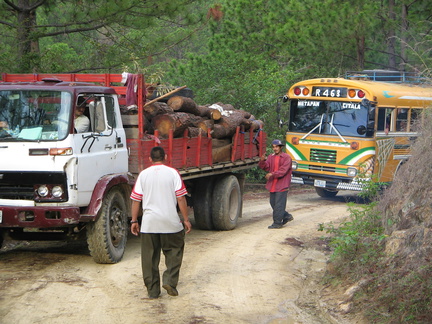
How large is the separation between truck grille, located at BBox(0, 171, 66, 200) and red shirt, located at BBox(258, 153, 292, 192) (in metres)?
5.18

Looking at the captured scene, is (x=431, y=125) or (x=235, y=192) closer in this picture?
(x=431, y=125)

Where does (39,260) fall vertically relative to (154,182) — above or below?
below

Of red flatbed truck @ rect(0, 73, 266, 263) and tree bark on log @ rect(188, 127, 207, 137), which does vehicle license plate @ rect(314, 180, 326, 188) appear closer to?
tree bark on log @ rect(188, 127, 207, 137)

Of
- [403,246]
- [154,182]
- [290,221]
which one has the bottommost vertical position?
[290,221]

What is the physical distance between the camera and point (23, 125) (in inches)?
320

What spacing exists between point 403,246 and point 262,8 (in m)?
19.3

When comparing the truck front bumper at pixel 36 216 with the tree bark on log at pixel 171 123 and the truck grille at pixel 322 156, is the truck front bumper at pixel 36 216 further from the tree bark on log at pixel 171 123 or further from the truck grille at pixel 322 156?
the truck grille at pixel 322 156

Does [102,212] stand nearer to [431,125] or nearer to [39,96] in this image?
[39,96]

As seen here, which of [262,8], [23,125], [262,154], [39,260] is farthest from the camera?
[262,8]

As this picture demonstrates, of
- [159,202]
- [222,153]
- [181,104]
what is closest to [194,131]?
[181,104]

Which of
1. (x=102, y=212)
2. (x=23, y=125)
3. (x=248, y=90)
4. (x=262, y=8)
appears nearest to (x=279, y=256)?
(x=102, y=212)

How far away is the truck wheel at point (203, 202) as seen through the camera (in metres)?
11.9

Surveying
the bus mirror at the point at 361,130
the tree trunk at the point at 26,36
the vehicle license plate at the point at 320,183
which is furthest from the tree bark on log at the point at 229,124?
the tree trunk at the point at 26,36

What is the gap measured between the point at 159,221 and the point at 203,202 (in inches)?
192
